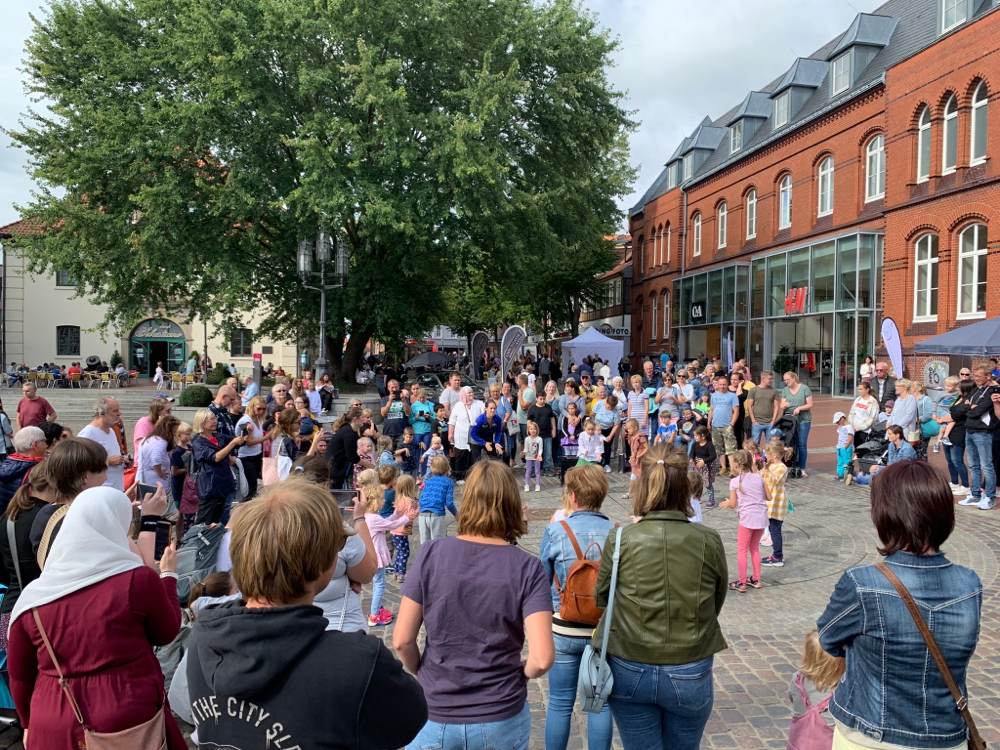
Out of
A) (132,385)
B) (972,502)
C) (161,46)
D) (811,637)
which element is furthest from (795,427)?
(132,385)

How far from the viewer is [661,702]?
2.80 m

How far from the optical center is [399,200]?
785 inches

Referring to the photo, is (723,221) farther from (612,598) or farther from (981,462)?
(612,598)

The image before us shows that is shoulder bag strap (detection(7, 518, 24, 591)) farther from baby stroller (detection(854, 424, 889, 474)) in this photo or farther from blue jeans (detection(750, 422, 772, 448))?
baby stroller (detection(854, 424, 889, 474))

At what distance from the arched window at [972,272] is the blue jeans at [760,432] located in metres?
12.8

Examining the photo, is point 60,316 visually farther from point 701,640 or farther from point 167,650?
point 701,640

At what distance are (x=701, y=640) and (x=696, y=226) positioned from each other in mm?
39815

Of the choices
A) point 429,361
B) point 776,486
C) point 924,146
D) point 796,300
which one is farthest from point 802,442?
point 429,361

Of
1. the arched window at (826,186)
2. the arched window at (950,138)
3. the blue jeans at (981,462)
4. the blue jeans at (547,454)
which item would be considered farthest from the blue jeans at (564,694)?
the arched window at (826,186)

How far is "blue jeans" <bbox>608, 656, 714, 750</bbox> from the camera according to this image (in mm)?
2789

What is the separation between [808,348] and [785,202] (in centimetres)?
689

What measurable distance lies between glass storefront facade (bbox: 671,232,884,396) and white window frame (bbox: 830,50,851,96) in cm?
647

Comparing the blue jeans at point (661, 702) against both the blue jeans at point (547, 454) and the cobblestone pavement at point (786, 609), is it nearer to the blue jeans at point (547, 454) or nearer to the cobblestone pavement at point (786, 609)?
the cobblestone pavement at point (786, 609)

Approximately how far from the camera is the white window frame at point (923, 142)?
22734mm
